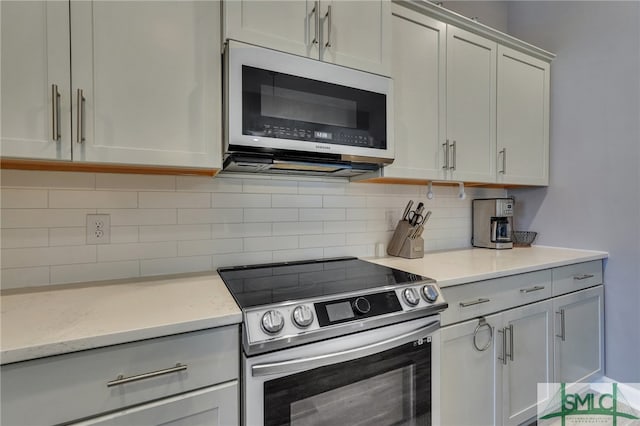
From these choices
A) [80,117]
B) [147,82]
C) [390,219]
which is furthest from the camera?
[390,219]

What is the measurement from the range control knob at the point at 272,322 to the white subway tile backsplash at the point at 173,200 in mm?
762

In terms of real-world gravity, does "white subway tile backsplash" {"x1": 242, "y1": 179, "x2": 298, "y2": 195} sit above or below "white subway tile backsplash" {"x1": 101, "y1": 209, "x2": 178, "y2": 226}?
above

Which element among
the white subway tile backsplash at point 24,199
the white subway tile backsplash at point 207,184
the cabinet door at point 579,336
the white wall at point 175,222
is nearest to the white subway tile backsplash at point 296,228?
the white wall at point 175,222

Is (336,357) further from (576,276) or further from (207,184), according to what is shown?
(576,276)

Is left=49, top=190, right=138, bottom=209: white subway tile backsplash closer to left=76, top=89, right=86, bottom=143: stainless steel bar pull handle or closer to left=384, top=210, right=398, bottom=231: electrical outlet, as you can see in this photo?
left=76, top=89, right=86, bottom=143: stainless steel bar pull handle

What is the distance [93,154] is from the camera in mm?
1116

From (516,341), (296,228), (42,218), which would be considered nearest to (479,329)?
(516,341)

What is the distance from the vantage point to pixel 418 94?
185cm

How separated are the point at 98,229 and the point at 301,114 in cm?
98

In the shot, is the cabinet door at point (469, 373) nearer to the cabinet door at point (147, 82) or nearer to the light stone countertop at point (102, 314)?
the light stone countertop at point (102, 314)

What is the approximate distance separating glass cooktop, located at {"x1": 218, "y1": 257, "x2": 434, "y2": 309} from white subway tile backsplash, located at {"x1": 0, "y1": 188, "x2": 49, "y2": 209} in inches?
29.3

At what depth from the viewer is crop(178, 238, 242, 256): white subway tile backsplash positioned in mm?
1538

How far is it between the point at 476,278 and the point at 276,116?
3.78 feet

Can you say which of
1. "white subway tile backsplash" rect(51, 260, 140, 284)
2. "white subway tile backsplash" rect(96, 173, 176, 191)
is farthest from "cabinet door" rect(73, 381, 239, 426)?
"white subway tile backsplash" rect(96, 173, 176, 191)
